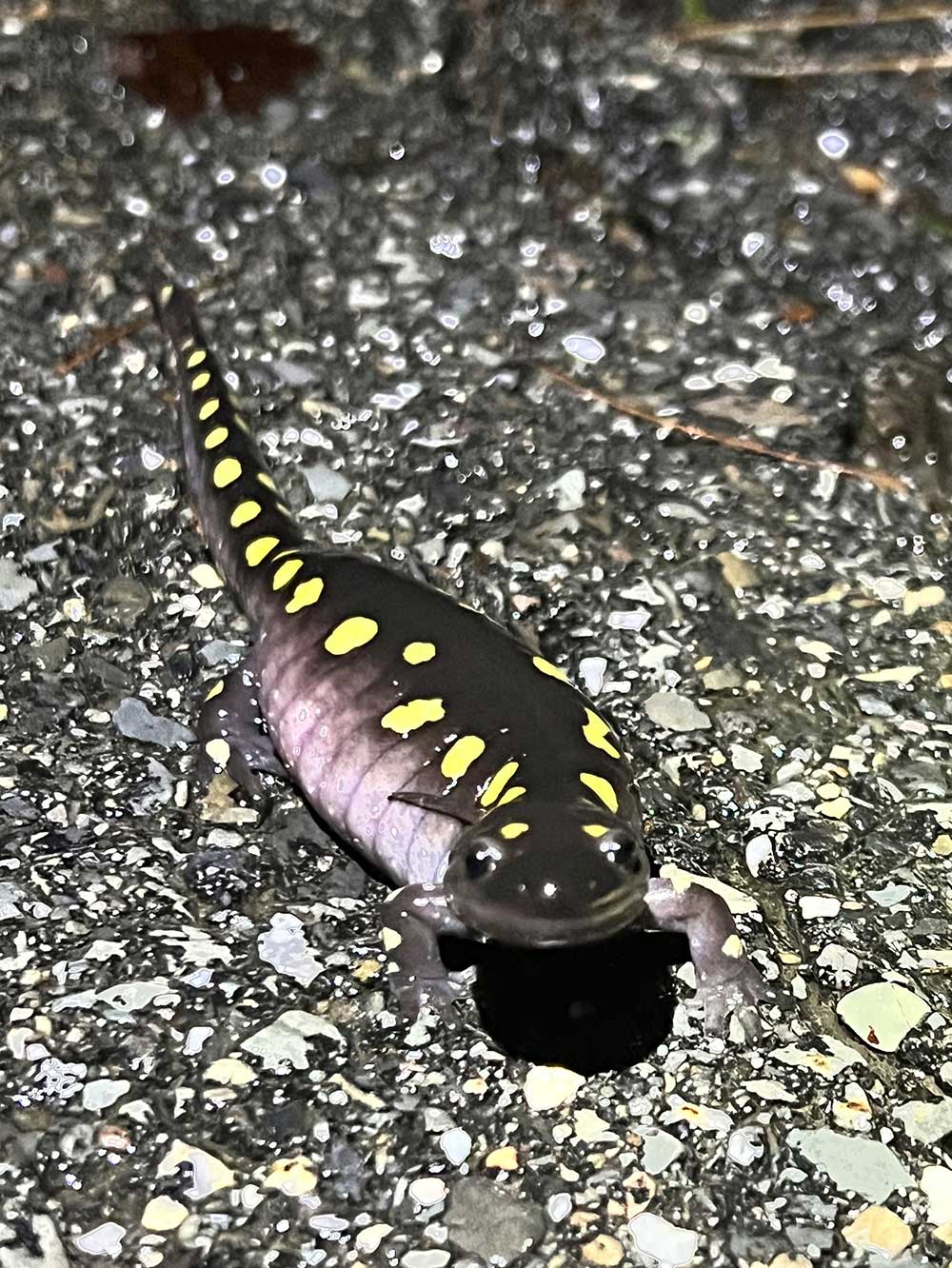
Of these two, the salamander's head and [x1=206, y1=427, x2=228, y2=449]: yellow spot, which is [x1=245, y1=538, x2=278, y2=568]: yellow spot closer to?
[x1=206, y1=427, x2=228, y2=449]: yellow spot

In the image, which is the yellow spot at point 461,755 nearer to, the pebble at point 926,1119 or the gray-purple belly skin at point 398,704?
the gray-purple belly skin at point 398,704

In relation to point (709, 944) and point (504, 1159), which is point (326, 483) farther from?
point (504, 1159)

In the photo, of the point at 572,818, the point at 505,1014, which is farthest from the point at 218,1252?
the point at 572,818

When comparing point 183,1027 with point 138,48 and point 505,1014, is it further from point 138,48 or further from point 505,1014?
point 138,48

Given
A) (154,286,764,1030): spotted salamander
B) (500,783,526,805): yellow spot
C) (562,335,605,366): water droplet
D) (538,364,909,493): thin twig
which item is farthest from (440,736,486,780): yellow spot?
(562,335,605,366): water droplet

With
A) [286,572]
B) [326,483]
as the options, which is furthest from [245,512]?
[326,483]

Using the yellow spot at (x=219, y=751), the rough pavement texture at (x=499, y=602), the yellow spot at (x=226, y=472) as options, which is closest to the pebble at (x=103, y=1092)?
the rough pavement texture at (x=499, y=602)
